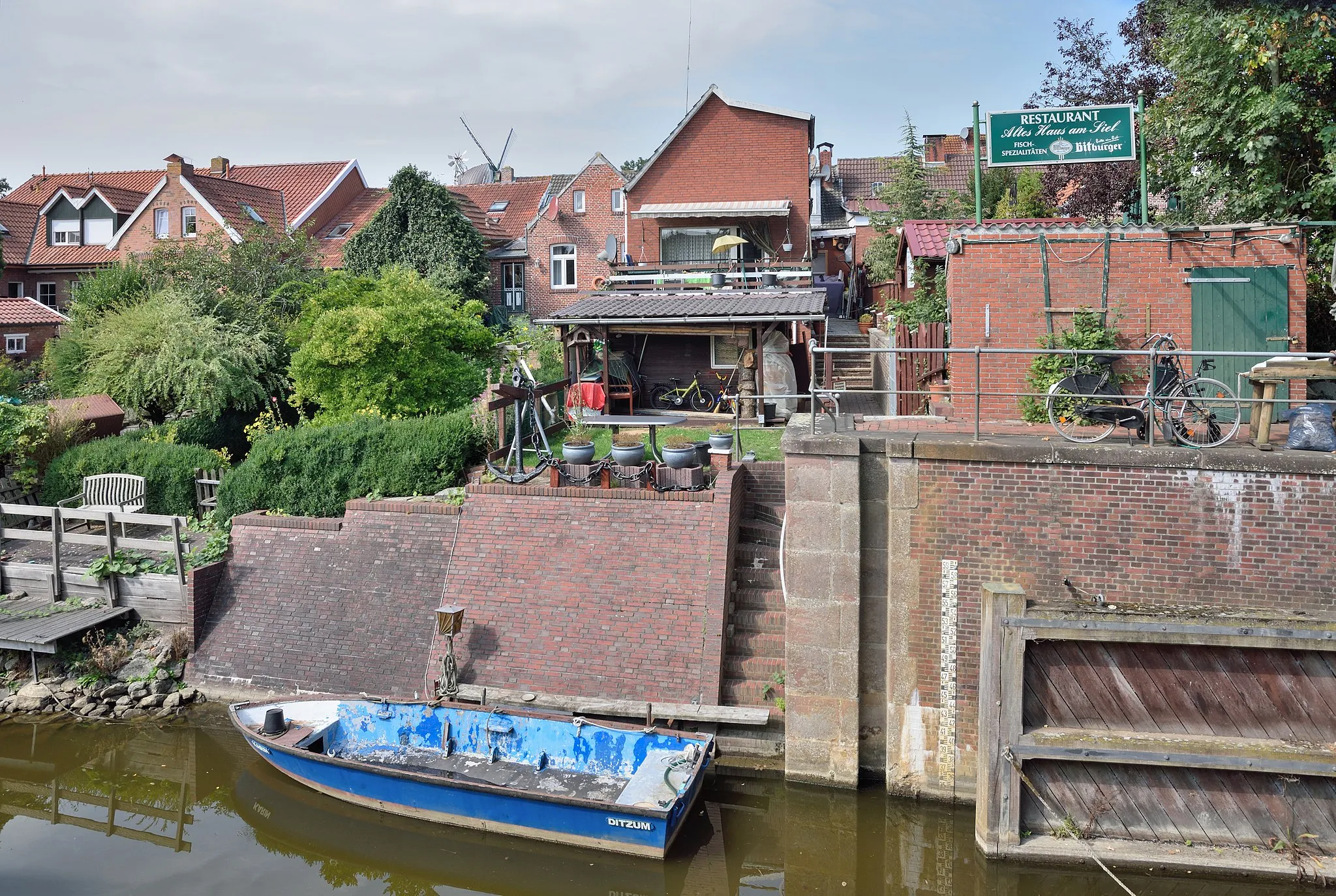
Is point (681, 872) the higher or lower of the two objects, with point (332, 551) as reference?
lower

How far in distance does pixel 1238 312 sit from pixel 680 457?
883 centimetres

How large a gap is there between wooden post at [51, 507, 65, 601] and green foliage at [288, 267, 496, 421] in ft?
16.6

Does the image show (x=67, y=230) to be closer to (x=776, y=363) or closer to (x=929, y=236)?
(x=776, y=363)

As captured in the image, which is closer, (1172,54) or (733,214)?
(1172,54)

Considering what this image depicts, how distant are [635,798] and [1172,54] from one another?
15.3m

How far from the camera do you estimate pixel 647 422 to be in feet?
50.5

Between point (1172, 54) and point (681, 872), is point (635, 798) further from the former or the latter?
point (1172, 54)

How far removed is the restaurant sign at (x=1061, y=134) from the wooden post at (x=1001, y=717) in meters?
7.94

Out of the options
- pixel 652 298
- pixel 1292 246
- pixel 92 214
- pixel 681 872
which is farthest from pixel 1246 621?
pixel 92 214

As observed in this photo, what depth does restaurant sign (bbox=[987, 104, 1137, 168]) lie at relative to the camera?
48.8 ft

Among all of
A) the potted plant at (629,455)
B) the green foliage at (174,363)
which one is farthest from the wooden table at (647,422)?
the green foliage at (174,363)

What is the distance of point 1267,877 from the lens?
960 cm

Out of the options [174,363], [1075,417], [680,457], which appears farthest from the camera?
[174,363]

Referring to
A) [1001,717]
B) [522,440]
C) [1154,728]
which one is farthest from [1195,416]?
[522,440]
